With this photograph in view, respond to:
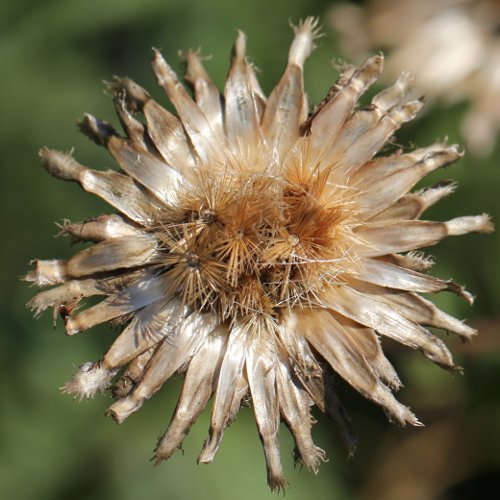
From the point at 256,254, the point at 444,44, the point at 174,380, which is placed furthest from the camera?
the point at 444,44

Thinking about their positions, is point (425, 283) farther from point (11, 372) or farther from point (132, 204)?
point (11, 372)

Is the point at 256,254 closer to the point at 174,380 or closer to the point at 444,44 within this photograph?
the point at 174,380

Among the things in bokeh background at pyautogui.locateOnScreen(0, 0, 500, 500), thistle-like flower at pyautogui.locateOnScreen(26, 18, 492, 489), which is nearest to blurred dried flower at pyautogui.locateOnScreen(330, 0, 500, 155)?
bokeh background at pyautogui.locateOnScreen(0, 0, 500, 500)

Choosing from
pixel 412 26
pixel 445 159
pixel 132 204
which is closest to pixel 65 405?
pixel 132 204

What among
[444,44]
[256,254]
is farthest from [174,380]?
[444,44]

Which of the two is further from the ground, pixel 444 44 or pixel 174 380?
pixel 444 44

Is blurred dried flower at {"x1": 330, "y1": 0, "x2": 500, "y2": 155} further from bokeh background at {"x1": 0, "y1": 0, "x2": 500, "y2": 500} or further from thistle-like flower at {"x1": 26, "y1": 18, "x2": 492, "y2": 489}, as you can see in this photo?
thistle-like flower at {"x1": 26, "y1": 18, "x2": 492, "y2": 489}
